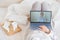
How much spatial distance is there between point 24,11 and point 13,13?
0.47 feet

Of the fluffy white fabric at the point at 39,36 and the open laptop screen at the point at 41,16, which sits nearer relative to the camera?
the fluffy white fabric at the point at 39,36

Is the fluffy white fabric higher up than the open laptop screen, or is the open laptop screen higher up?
the open laptop screen

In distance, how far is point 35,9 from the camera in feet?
4.94

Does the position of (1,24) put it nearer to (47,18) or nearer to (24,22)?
(24,22)

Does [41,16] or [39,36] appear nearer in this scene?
[39,36]

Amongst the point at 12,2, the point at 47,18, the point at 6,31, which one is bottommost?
the point at 6,31

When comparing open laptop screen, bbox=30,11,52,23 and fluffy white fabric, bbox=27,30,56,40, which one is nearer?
fluffy white fabric, bbox=27,30,56,40

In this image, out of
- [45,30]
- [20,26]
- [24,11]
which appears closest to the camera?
[45,30]

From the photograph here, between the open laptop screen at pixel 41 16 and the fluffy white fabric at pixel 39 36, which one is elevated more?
the open laptop screen at pixel 41 16

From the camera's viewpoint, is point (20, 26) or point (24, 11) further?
point (24, 11)

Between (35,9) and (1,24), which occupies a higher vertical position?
(35,9)

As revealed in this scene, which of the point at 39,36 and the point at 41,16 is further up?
the point at 41,16

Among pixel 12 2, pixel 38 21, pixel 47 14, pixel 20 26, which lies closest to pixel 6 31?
pixel 20 26

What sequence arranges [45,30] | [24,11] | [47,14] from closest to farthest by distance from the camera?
1. [45,30]
2. [47,14]
3. [24,11]
